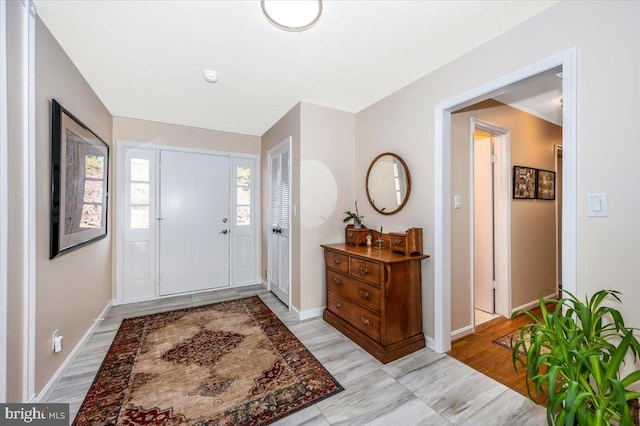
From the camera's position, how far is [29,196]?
4.88 ft

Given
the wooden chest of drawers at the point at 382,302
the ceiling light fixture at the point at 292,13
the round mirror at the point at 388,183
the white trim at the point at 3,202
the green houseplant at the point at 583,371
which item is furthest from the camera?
the round mirror at the point at 388,183

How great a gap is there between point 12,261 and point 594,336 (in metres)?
2.83

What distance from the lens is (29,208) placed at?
1.49 metres

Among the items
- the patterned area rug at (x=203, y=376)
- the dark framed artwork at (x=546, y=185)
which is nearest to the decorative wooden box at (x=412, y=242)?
the patterned area rug at (x=203, y=376)

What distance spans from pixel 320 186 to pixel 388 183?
761mm

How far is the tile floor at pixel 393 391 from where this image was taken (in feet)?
4.94

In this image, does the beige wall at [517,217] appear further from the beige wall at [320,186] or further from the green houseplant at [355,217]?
the beige wall at [320,186]

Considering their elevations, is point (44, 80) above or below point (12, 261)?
above

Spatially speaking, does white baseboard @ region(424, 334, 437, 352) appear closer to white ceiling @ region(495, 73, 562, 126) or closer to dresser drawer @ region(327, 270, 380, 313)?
dresser drawer @ region(327, 270, 380, 313)

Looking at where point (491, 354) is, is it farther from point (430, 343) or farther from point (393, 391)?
point (393, 391)

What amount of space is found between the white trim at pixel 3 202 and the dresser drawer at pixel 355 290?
218cm

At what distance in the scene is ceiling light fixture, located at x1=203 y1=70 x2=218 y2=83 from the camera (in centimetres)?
227

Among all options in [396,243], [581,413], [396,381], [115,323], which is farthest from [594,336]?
[115,323]

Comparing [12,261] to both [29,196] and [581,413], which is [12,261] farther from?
[581,413]
